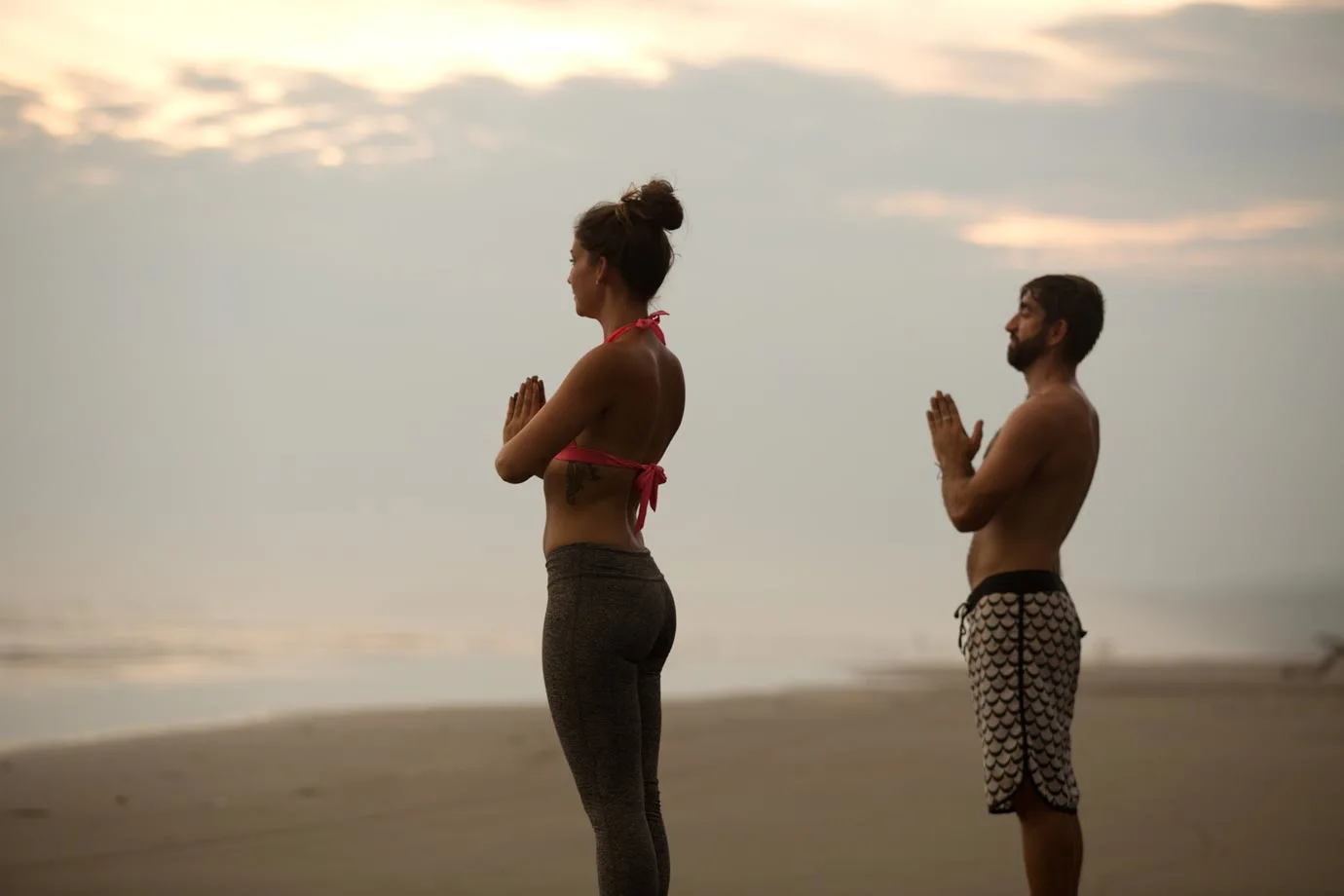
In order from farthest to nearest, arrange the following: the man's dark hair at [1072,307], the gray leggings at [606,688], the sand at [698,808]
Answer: the sand at [698,808]
the man's dark hair at [1072,307]
the gray leggings at [606,688]

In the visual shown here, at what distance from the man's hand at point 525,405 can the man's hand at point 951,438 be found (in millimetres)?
855

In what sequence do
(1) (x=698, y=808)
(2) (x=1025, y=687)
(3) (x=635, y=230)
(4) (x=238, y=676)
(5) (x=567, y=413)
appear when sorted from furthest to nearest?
1. (4) (x=238, y=676)
2. (1) (x=698, y=808)
3. (2) (x=1025, y=687)
4. (3) (x=635, y=230)
5. (5) (x=567, y=413)

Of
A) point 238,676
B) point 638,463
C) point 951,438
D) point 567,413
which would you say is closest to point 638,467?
point 638,463

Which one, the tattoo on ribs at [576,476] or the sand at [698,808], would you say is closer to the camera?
the tattoo on ribs at [576,476]

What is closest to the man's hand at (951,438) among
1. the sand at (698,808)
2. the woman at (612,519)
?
the woman at (612,519)

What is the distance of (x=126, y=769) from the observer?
6.26m

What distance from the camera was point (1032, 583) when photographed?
3.32m

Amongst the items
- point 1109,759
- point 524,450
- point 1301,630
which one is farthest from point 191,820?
point 1301,630

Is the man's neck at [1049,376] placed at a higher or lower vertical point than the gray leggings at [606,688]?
higher

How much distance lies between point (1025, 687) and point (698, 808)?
2.53 m

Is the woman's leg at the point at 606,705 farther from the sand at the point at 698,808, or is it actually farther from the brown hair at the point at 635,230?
the sand at the point at 698,808

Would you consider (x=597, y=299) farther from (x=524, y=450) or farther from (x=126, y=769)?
(x=126, y=769)

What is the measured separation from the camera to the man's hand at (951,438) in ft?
11.0

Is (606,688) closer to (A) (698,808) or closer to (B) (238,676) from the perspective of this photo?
(A) (698,808)
